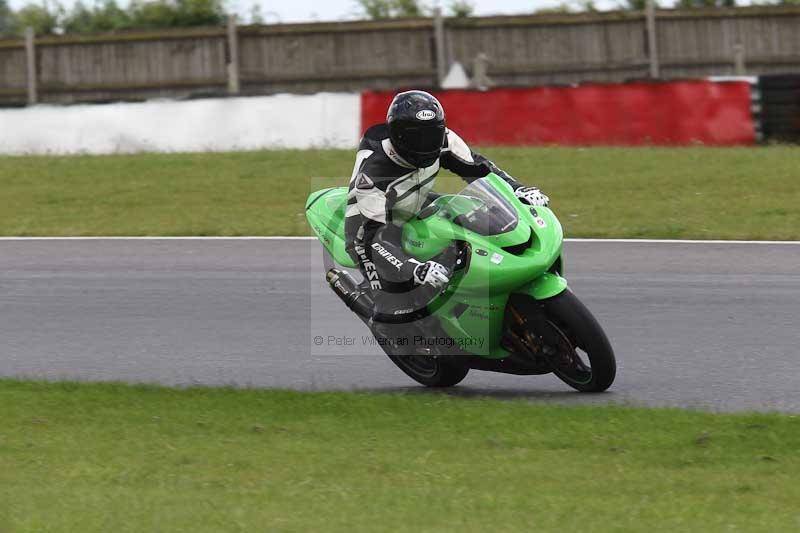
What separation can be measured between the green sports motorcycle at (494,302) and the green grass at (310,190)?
18.5 feet

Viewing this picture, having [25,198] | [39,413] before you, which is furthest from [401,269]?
[25,198]

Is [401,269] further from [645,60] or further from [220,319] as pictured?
[645,60]

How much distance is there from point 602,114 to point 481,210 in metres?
11.8

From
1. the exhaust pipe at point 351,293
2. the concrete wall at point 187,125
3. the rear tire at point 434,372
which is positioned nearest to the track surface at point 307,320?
the rear tire at point 434,372

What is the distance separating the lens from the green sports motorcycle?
6.74m

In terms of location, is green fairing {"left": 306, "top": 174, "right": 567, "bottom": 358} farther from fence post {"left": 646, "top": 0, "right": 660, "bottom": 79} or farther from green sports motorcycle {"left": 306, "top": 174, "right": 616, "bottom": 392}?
fence post {"left": 646, "top": 0, "right": 660, "bottom": 79}

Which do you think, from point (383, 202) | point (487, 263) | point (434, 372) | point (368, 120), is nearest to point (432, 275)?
point (487, 263)

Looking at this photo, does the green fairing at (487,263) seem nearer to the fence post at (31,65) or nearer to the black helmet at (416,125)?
the black helmet at (416,125)

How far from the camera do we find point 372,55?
28.5 m

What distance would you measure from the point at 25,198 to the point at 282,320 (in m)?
7.89

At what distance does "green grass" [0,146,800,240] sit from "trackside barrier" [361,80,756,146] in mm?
557

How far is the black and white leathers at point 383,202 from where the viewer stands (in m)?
7.00

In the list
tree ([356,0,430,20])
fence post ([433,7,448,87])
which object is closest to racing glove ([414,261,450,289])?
fence post ([433,7,448,87])

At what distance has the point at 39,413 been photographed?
272 inches
